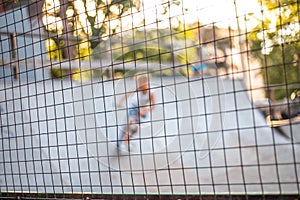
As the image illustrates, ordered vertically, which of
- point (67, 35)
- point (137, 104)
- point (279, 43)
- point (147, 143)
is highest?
point (67, 35)

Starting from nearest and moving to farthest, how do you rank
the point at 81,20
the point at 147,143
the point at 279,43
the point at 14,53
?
the point at 279,43
the point at 147,143
the point at 81,20
the point at 14,53

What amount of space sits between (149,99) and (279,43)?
0.44 meters

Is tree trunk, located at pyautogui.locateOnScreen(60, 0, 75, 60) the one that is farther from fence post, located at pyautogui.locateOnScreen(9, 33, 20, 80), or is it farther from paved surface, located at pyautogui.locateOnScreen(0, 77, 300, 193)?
fence post, located at pyautogui.locateOnScreen(9, 33, 20, 80)

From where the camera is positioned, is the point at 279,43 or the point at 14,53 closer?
the point at 279,43

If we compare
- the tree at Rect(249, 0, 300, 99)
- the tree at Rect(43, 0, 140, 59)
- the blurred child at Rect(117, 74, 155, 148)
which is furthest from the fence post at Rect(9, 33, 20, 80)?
the tree at Rect(249, 0, 300, 99)

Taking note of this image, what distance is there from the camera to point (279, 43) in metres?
1.27

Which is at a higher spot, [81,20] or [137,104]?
[81,20]

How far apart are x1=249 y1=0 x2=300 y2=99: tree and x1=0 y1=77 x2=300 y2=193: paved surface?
0.31ft

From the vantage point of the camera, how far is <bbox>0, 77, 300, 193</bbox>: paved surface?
131 cm

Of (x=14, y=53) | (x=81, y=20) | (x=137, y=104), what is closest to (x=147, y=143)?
(x=137, y=104)

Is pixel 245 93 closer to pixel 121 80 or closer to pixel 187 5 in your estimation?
pixel 187 5

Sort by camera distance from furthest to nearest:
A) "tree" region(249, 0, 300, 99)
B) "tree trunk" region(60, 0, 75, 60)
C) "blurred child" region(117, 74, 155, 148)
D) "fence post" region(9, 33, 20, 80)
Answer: "fence post" region(9, 33, 20, 80) → "tree trunk" region(60, 0, 75, 60) → "blurred child" region(117, 74, 155, 148) → "tree" region(249, 0, 300, 99)

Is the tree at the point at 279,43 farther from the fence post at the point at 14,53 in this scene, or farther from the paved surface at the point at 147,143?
the fence post at the point at 14,53

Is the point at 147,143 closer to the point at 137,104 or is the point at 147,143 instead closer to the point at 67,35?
the point at 137,104
